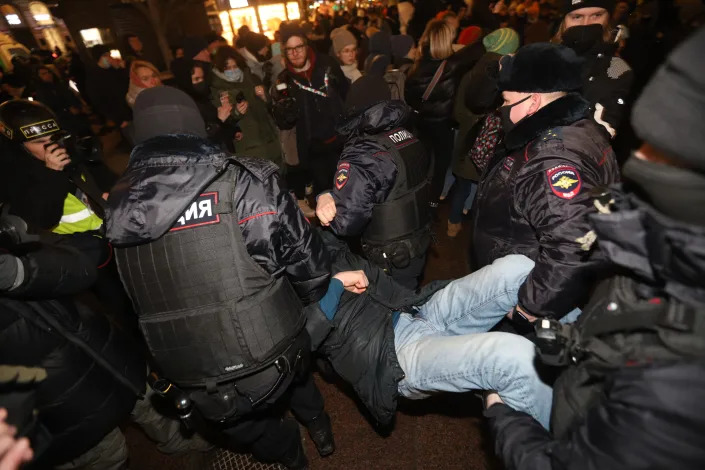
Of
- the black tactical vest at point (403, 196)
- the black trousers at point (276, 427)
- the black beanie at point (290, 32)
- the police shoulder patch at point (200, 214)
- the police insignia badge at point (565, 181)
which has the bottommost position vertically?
the black trousers at point (276, 427)

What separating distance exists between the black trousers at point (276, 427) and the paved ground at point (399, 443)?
0.34 m

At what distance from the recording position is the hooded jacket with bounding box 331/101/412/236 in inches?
96.9

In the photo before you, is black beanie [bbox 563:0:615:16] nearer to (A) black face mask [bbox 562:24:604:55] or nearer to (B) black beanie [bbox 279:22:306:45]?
(A) black face mask [bbox 562:24:604:55]

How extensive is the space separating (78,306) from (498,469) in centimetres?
276

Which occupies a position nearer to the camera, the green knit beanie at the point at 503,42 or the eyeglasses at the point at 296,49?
the green knit beanie at the point at 503,42

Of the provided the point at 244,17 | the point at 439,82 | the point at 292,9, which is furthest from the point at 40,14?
the point at 439,82

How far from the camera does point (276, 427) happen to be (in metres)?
2.21

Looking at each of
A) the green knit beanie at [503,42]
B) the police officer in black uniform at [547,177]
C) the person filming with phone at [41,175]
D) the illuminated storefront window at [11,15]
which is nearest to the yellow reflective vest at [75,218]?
the person filming with phone at [41,175]

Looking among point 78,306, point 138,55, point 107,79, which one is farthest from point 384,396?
point 138,55

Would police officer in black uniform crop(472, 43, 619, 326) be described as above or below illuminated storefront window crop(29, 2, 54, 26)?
below

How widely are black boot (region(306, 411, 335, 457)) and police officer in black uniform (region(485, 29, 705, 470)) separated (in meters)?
1.72

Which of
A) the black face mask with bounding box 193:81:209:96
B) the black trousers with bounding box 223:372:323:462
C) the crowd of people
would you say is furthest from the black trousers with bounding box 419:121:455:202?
the black face mask with bounding box 193:81:209:96

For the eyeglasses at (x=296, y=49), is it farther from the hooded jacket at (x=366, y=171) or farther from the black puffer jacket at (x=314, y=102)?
the hooded jacket at (x=366, y=171)

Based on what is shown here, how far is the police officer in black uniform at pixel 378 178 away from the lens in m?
2.47
